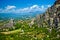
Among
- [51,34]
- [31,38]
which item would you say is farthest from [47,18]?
[31,38]

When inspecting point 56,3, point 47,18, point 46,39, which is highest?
point 56,3

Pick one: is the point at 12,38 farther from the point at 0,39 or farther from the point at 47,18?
the point at 47,18

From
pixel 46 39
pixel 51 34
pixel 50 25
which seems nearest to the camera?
A: pixel 46 39

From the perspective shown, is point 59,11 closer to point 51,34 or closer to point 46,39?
point 51,34

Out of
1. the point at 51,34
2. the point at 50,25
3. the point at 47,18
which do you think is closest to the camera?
the point at 51,34

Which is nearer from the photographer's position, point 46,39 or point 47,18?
point 46,39

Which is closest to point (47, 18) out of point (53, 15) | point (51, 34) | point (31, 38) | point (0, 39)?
point (53, 15)

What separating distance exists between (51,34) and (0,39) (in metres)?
38.3

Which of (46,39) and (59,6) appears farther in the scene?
(59,6)

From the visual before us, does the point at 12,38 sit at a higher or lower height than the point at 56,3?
lower

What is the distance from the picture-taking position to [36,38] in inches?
5064

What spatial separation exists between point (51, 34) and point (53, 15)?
116 feet

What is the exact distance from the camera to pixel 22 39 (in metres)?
126

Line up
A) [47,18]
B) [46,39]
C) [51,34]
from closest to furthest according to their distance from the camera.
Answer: [46,39] < [51,34] < [47,18]
